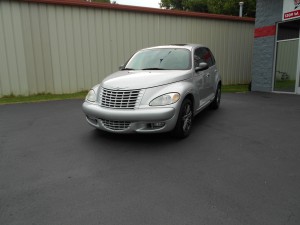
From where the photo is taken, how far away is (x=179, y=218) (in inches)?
90.4

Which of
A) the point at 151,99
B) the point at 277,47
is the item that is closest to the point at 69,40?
the point at 151,99

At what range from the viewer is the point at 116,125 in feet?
13.6

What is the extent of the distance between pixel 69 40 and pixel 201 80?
23.3 ft

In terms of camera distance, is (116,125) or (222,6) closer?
(116,125)

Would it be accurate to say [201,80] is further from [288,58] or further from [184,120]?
[288,58]

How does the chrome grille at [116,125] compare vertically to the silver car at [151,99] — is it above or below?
below

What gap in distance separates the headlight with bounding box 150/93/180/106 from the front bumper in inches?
4.2

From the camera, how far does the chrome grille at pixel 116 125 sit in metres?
4.08

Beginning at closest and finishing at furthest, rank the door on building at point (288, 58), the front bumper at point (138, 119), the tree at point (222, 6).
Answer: the front bumper at point (138, 119)
the door on building at point (288, 58)
the tree at point (222, 6)

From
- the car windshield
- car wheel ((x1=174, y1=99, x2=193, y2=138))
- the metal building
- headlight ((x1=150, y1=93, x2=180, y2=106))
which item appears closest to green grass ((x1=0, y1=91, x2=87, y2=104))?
the car windshield

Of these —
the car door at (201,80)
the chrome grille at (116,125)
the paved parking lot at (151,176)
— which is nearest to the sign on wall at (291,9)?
the car door at (201,80)

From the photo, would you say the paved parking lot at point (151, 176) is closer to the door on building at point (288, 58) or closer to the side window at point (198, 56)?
the side window at point (198, 56)

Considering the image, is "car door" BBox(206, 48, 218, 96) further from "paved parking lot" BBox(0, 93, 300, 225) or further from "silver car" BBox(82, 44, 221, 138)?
"paved parking lot" BBox(0, 93, 300, 225)

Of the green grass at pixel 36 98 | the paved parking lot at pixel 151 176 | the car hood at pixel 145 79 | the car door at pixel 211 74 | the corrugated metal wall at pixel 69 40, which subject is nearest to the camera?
the paved parking lot at pixel 151 176
